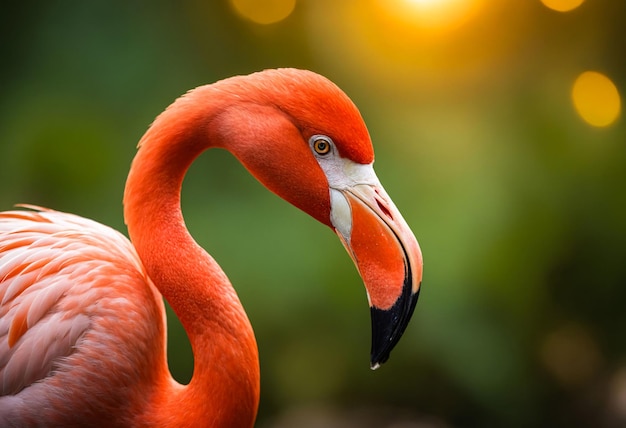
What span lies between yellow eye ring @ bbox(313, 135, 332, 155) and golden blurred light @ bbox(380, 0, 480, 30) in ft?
4.42

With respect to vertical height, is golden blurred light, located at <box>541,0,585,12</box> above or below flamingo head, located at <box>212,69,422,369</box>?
above

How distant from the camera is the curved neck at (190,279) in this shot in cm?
127

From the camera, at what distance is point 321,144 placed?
1.22m

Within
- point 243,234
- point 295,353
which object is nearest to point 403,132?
point 243,234

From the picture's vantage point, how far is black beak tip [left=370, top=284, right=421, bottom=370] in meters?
1.15

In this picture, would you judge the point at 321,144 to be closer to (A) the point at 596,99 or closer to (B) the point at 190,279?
(B) the point at 190,279

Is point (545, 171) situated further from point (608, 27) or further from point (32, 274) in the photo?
point (32, 274)

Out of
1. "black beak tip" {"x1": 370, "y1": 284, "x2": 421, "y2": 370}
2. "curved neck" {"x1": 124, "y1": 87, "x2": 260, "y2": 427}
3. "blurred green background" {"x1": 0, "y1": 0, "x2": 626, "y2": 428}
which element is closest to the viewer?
"black beak tip" {"x1": 370, "y1": 284, "x2": 421, "y2": 370}

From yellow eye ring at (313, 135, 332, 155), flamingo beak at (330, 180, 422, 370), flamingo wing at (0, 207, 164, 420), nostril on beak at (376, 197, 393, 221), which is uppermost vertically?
yellow eye ring at (313, 135, 332, 155)

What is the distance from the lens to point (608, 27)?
2.38 m

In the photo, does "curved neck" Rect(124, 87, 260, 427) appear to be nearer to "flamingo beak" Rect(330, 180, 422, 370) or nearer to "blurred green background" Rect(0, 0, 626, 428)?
"flamingo beak" Rect(330, 180, 422, 370)

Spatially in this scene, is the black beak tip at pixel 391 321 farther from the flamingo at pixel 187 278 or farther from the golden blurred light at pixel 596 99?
the golden blurred light at pixel 596 99

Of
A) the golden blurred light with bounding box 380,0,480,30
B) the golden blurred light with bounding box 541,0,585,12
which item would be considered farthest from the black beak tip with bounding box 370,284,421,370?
the golden blurred light with bounding box 541,0,585,12

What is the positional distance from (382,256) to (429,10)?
1530 millimetres
